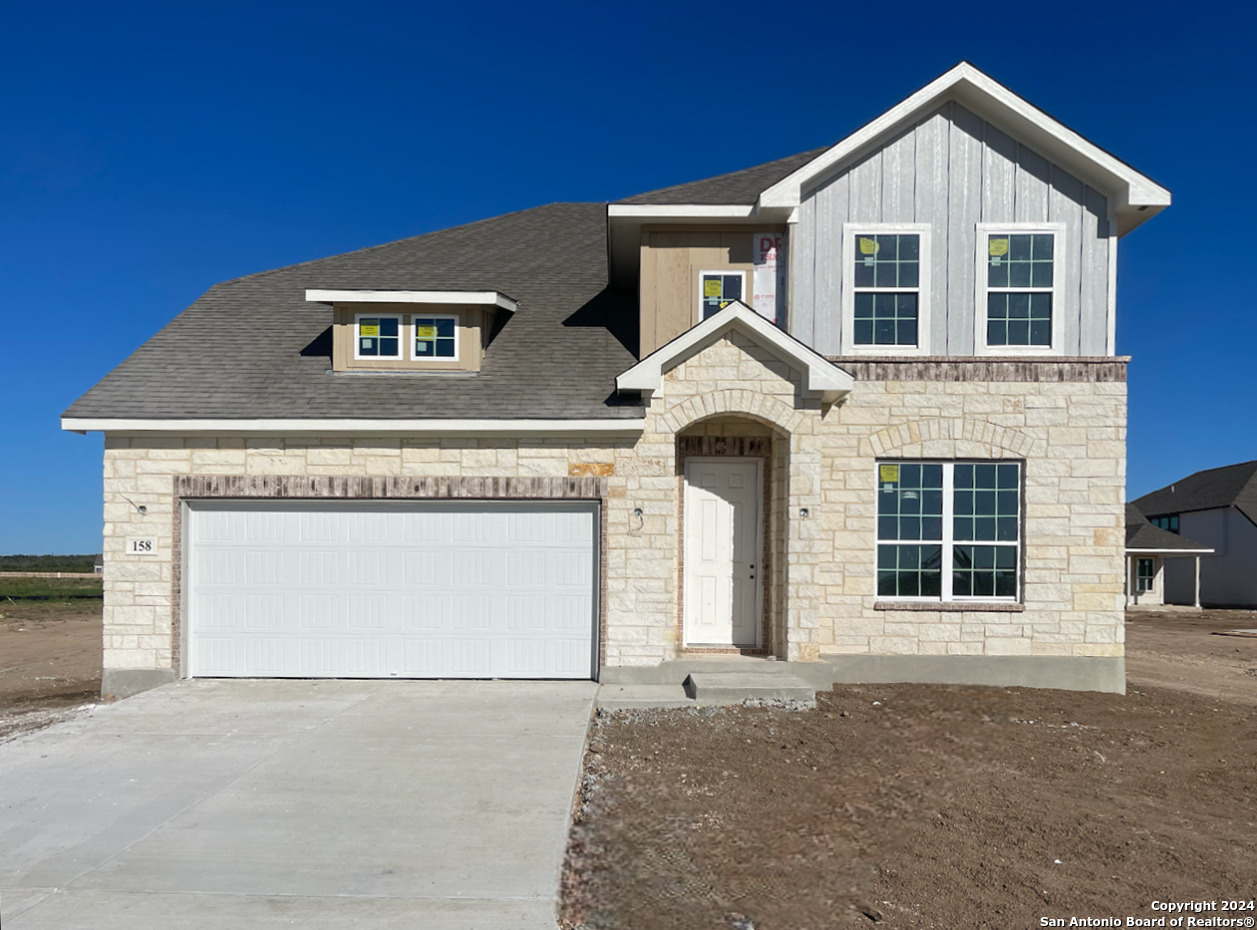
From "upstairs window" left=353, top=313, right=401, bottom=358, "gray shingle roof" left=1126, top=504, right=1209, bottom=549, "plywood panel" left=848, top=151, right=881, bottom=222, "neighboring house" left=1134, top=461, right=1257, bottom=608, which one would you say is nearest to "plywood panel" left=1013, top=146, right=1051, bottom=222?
"plywood panel" left=848, top=151, right=881, bottom=222

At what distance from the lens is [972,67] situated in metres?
11.0

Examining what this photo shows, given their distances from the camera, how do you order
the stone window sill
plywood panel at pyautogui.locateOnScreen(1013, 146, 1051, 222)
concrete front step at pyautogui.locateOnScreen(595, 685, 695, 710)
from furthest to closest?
plywood panel at pyautogui.locateOnScreen(1013, 146, 1051, 222) < the stone window sill < concrete front step at pyautogui.locateOnScreen(595, 685, 695, 710)

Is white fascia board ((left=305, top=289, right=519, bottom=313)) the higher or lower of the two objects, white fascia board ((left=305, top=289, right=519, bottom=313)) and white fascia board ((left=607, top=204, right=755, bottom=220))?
the lower

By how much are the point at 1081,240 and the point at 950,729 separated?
653cm

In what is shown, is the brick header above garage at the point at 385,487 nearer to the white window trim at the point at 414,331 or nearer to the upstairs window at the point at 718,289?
the white window trim at the point at 414,331

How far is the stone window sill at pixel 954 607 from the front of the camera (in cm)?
1112

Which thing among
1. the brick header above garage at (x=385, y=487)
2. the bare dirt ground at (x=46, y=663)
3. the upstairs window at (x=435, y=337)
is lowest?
the bare dirt ground at (x=46, y=663)

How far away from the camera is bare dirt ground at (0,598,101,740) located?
33.8 ft

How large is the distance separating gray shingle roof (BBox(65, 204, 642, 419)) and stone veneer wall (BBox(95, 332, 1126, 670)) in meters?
0.47

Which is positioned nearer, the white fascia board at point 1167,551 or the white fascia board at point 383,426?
the white fascia board at point 383,426

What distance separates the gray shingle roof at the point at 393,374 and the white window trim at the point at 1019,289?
179 inches

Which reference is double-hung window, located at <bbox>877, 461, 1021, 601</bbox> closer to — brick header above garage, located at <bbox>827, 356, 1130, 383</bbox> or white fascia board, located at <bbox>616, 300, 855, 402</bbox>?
brick header above garage, located at <bbox>827, 356, 1130, 383</bbox>

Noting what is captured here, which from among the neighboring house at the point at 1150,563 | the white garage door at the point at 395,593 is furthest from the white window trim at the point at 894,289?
the neighboring house at the point at 1150,563

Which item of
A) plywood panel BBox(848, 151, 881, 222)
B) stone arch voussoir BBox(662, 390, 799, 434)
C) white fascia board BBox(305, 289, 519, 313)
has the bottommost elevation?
stone arch voussoir BBox(662, 390, 799, 434)
